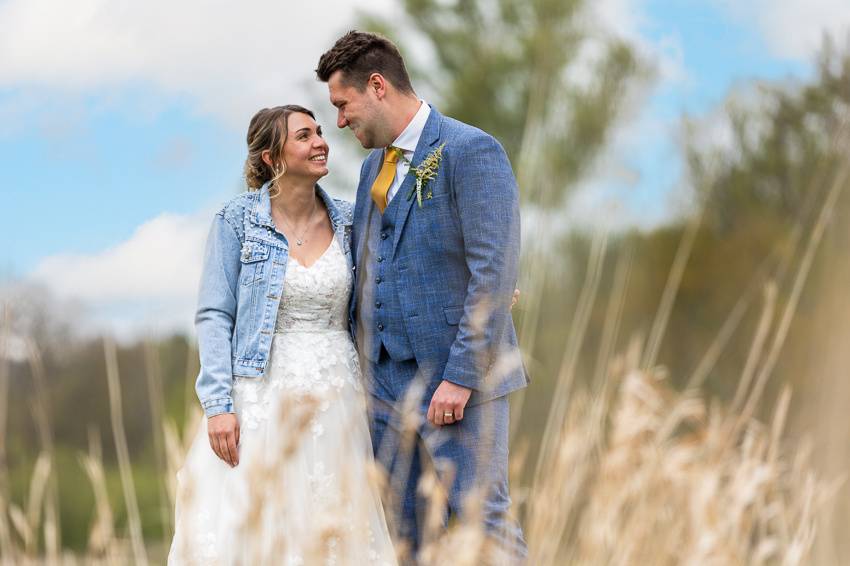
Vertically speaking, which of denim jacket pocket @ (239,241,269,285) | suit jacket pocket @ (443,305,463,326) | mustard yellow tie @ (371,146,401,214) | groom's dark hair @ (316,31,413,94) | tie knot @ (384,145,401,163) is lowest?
suit jacket pocket @ (443,305,463,326)

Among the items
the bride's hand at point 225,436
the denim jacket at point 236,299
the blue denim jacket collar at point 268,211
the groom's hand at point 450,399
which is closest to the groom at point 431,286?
the groom's hand at point 450,399

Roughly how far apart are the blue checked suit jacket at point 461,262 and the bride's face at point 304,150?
0.26m

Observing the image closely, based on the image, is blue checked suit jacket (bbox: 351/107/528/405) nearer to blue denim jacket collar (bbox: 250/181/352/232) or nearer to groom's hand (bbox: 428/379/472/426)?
groom's hand (bbox: 428/379/472/426)

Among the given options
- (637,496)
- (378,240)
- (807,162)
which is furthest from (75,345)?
(637,496)

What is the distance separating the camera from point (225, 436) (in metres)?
2.82

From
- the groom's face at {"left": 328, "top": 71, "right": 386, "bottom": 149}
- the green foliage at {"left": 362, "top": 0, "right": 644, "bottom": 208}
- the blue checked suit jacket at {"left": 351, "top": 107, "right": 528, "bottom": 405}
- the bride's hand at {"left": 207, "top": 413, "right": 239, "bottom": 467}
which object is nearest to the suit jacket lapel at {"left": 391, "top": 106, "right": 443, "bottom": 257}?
the blue checked suit jacket at {"left": 351, "top": 107, "right": 528, "bottom": 405}

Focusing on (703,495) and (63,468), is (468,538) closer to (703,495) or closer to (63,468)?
(703,495)

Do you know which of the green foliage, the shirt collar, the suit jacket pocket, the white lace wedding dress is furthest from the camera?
the green foliage

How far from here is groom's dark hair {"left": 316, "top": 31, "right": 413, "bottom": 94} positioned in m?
2.92

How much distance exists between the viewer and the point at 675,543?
78.5 inches

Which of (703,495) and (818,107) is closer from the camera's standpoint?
(703,495)

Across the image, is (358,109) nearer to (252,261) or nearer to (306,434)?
(252,261)

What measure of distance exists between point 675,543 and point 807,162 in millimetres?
6432

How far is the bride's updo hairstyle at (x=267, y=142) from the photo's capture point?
9.99ft
